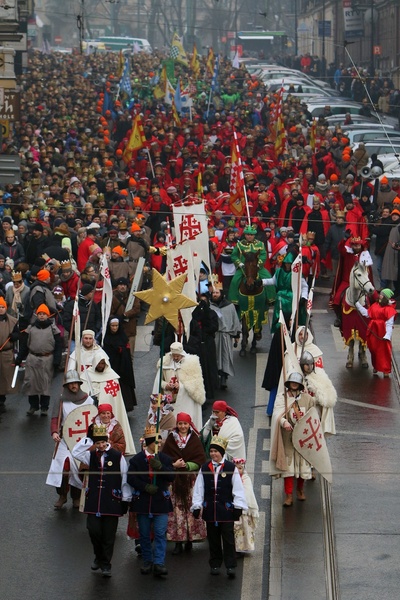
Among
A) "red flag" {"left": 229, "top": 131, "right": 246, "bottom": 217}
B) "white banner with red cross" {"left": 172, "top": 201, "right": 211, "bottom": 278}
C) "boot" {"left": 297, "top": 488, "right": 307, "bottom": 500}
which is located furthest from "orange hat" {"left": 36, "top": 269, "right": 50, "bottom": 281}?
"red flag" {"left": 229, "top": 131, "right": 246, "bottom": 217}

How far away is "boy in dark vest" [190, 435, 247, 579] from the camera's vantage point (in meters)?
13.4

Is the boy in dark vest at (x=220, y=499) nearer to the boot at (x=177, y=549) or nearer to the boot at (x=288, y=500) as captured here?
the boot at (x=177, y=549)

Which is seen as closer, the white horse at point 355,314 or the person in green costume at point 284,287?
the white horse at point 355,314

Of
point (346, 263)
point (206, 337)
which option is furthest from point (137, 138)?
point (206, 337)

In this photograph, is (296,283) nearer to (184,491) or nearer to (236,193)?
(184,491)

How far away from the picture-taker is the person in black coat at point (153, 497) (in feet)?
44.3

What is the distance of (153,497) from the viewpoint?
1353 cm

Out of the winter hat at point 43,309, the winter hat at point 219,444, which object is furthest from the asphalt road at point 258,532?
the winter hat at point 43,309

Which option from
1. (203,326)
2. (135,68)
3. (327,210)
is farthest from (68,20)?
(203,326)

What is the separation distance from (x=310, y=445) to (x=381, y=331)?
545 cm

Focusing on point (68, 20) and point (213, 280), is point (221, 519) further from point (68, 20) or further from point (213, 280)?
point (68, 20)

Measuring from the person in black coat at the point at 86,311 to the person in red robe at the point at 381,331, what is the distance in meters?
3.16

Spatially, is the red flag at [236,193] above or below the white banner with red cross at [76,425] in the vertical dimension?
above

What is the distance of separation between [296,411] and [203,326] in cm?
428
